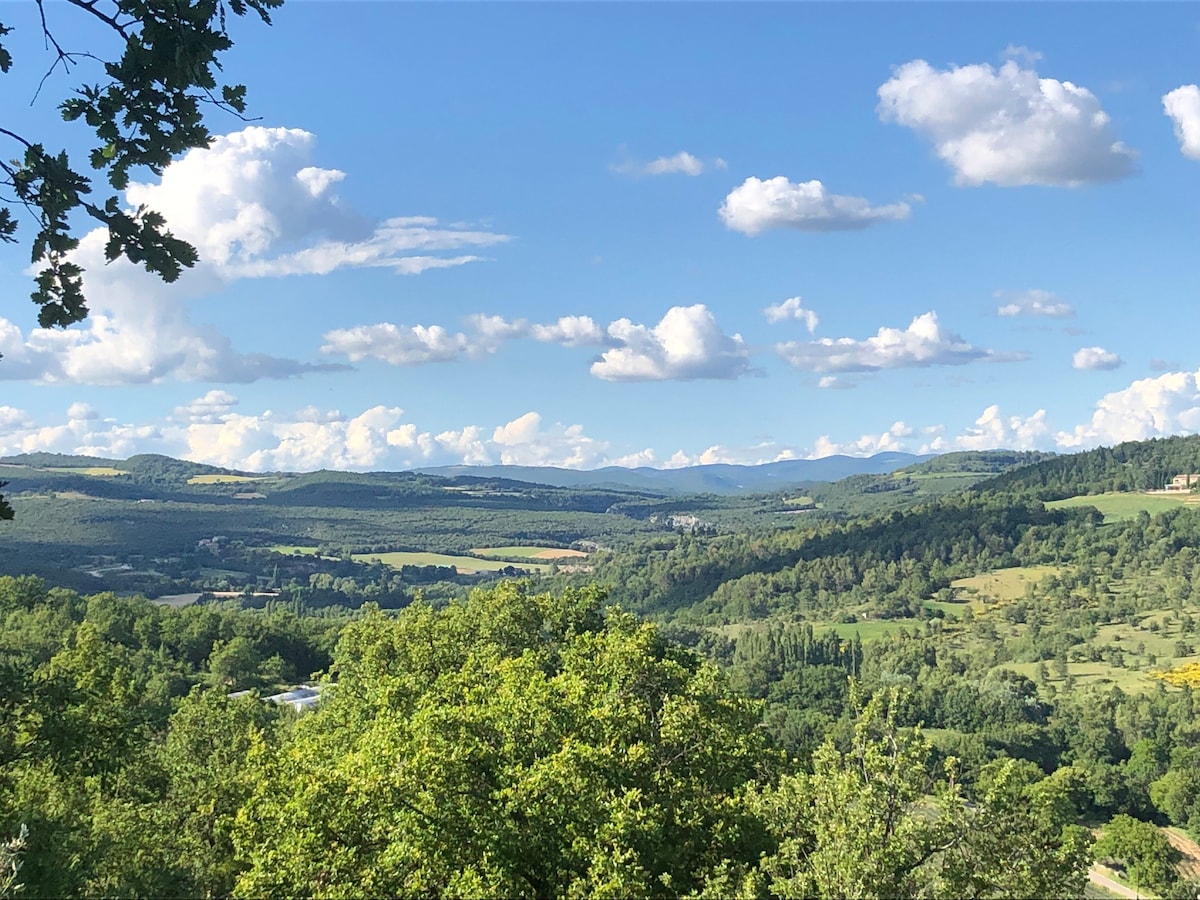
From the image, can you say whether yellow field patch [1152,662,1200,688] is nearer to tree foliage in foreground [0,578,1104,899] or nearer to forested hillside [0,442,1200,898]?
forested hillside [0,442,1200,898]

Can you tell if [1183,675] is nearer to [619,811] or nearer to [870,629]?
[870,629]

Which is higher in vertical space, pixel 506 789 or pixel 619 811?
pixel 506 789

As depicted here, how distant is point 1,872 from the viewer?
425 inches

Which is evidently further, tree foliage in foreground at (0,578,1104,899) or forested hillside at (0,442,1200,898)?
forested hillside at (0,442,1200,898)

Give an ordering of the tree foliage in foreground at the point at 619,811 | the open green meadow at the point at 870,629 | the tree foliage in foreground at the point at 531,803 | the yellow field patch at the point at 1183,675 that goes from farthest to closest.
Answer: the open green meadow at the point at 870,629, the yellow field patch at the point at 1183,675, the tree foliage in foreground at the point at 619,811, the tree foliage in foreground at the point at 531,803

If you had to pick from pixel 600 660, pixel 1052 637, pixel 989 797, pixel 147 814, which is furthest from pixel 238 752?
pixel 1052 637

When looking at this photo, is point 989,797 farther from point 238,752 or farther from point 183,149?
point 238,752

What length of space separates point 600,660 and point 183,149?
84.4ft

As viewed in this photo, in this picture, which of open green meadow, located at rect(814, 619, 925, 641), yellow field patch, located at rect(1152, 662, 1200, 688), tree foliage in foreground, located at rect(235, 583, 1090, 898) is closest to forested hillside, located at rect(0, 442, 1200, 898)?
tree foliage in foreground, located at rect(235, 583, 1090, 898)

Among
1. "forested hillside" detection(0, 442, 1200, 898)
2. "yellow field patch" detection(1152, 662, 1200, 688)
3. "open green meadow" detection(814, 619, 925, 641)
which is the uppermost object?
"forested hillside" detection(0, 442, 1200, 898)

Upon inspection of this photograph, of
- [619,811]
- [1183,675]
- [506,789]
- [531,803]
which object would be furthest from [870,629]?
[619,811]

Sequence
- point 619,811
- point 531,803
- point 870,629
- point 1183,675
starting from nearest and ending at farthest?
point 619,811 < point 531,803 < point 1183,675 < point 870,629

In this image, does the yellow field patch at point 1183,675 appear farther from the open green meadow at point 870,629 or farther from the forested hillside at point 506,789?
the forested hillside at point 506,789

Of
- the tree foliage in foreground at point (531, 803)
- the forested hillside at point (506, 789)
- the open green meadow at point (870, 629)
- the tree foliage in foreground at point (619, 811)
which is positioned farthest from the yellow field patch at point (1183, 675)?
the tree foliage in foreground at point (619, 811)
